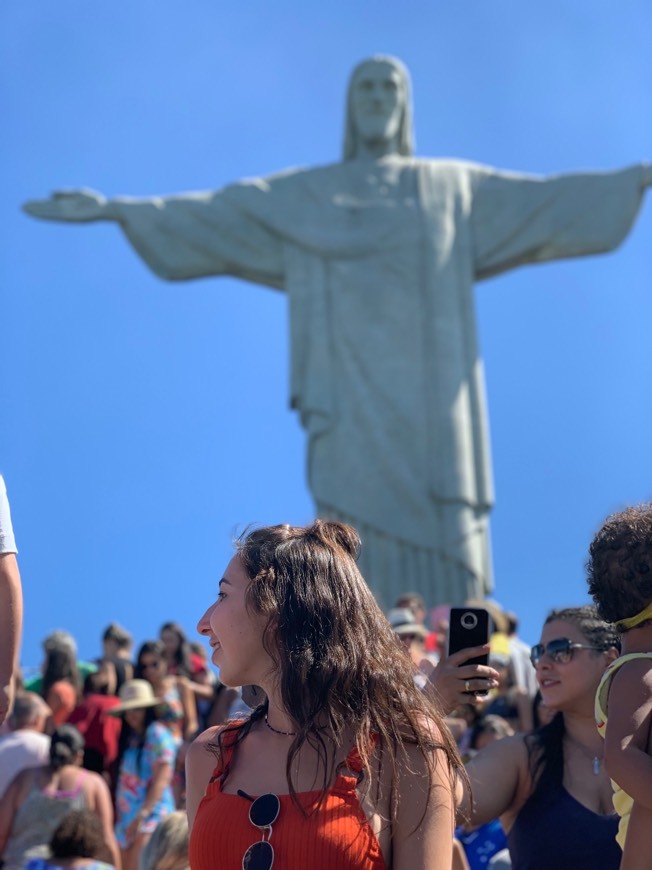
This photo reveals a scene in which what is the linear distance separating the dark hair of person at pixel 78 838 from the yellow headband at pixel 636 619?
94.6 inches

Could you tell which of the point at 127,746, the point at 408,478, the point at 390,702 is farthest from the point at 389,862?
the point at 408,478

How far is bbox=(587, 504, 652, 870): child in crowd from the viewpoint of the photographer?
2377mm

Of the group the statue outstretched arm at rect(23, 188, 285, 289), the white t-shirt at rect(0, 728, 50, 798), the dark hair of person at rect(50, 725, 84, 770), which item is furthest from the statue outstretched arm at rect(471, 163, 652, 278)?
the dark hair of person at rect(50, 725, 84, 770)

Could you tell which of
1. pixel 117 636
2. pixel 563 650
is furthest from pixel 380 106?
pixel 563 650

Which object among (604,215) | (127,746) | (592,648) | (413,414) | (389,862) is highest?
(604,215)

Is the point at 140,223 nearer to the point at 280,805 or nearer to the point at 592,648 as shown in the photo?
the point at 592,648

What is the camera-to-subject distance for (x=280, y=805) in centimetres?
224

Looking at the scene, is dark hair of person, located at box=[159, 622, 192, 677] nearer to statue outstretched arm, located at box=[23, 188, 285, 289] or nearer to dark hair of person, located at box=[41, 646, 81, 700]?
dark hair of person, located at box=[41, 646, 81, 700]

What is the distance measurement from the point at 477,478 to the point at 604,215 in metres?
2.71

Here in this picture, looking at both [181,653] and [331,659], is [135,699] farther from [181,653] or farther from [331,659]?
[331,659]

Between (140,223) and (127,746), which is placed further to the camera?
(140,223)

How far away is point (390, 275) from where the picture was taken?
1319 cm

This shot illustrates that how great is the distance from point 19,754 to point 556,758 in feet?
10.2

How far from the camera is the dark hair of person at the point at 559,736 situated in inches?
126
